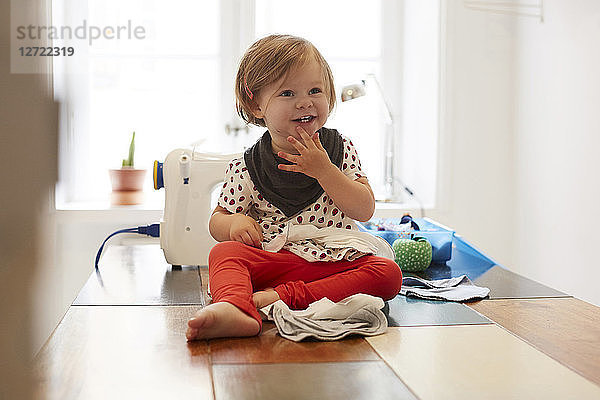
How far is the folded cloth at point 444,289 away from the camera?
1.38 m

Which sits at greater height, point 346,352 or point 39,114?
point 39,114

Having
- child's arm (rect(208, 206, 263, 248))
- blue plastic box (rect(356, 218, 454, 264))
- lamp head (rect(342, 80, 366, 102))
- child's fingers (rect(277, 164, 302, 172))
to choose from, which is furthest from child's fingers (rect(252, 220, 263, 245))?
lamp head (rect(342, 80, 366, 102))

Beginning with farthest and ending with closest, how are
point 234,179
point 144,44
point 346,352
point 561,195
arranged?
point 144,44
point 561,195
point 234,179
point 346,352

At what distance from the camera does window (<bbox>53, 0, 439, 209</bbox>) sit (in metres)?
2.54

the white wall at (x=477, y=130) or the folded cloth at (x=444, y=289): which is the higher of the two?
the white wall at (x=477, y=130)

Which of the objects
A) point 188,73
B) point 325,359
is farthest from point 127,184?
point 325,359

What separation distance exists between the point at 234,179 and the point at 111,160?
4.17 ft

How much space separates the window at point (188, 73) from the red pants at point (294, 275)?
4.12 feet

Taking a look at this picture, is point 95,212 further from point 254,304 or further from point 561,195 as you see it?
point 561,195

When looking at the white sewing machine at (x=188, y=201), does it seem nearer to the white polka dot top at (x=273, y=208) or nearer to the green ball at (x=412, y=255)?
the white polka dot top at (x=273, y=208)

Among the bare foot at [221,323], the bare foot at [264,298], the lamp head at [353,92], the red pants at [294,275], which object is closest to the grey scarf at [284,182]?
the red pants at [294,275]

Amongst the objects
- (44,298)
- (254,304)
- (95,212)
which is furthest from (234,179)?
(44,298)

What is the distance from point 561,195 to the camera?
217 centimetres

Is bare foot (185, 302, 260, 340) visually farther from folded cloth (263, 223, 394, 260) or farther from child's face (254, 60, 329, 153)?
child's face (254, 60, 329, 153)
